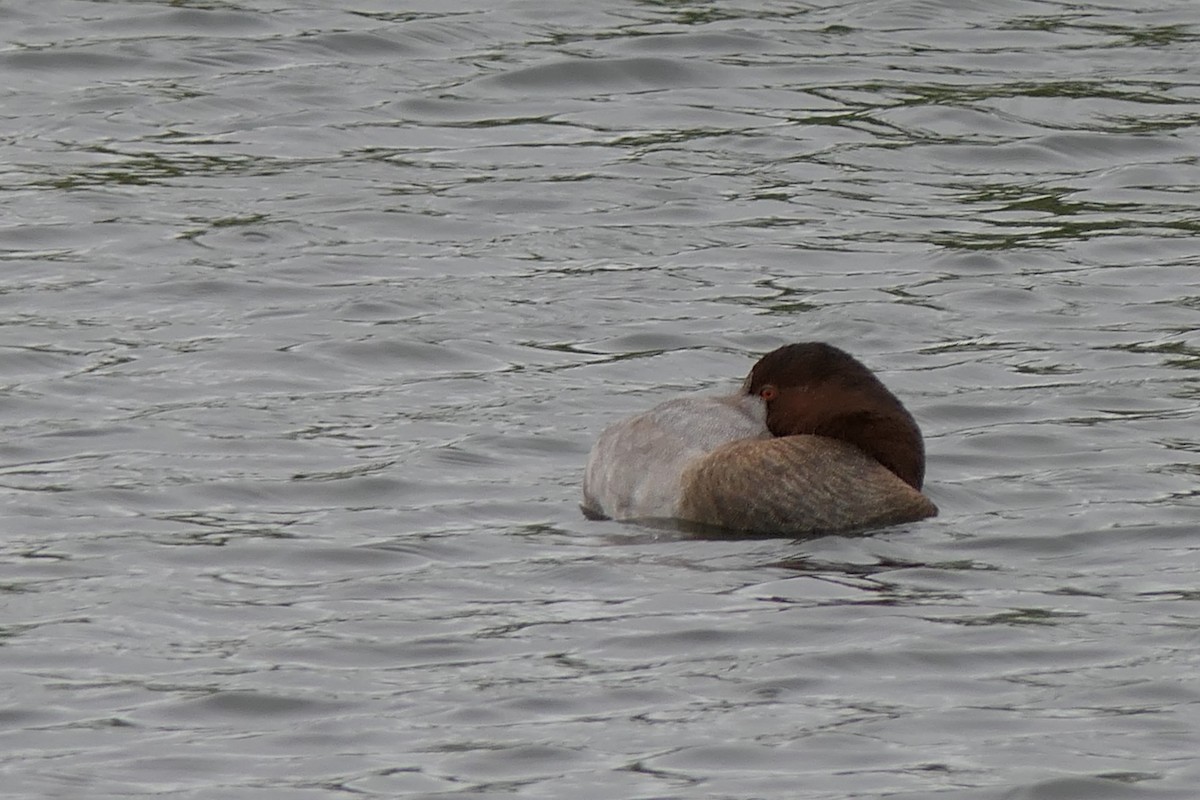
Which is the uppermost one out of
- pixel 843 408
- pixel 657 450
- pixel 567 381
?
pixel 843 408

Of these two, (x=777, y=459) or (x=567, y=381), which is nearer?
(x=777, y=459)

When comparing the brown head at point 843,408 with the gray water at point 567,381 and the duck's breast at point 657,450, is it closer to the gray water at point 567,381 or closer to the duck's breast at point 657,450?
the duck's breast at point 657,450

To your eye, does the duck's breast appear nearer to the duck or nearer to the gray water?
the duck

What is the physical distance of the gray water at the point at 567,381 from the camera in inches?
278

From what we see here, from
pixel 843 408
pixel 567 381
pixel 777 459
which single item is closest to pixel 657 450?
pixel 777 459

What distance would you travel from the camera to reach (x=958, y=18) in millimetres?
17188

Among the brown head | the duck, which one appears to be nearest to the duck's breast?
the duck

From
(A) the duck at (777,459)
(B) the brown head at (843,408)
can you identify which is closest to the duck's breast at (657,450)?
(A) the duck at (777,459)

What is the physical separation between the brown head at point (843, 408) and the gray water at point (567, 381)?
0.26 m

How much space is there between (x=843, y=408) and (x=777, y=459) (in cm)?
35

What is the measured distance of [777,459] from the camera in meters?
9.25

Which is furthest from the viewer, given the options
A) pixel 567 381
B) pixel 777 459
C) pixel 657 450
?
pixel 567 381

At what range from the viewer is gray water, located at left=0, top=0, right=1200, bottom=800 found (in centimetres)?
705

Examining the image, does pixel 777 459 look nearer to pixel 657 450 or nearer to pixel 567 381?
pixel 657 450
